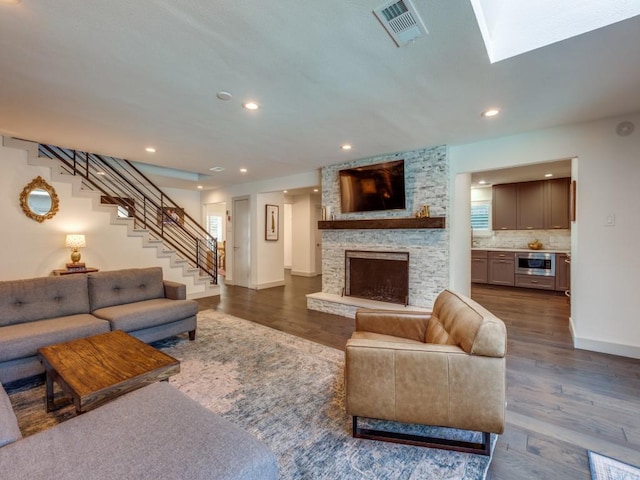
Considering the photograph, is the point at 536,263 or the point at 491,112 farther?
the point at 536,263

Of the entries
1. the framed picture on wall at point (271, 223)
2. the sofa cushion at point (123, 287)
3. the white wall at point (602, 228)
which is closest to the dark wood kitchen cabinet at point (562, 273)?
the white wall at point (602, 228)

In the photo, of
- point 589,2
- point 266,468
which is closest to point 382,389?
point 266,468

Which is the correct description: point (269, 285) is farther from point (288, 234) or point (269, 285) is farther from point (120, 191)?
point (120, 191)

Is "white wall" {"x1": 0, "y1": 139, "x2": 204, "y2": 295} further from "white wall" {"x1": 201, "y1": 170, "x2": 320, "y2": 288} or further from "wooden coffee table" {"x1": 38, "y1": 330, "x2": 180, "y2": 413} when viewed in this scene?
"wooden coffee table" {"x1": 38, "y1": 330, "x2": 180, "y2": 413}

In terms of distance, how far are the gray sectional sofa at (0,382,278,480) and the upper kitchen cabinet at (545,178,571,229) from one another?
25.0 feet

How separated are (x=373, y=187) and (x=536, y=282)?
466 centimetres

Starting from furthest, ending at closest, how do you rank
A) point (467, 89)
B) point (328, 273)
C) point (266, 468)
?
point (328, 273) → point (467, 89) → point (266, 468)

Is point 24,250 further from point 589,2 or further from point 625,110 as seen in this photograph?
point 625,110

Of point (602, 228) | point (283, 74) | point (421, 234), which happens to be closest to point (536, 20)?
point (283, 74)

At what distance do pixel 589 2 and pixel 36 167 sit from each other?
625 centimetres

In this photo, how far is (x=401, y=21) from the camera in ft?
5.65

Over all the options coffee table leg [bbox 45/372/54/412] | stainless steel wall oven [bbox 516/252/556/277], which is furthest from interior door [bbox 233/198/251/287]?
stainless steel wall oven [bbox 516/252/556/277]

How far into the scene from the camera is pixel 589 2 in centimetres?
181

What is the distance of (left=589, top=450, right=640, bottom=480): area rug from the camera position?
164 cm
